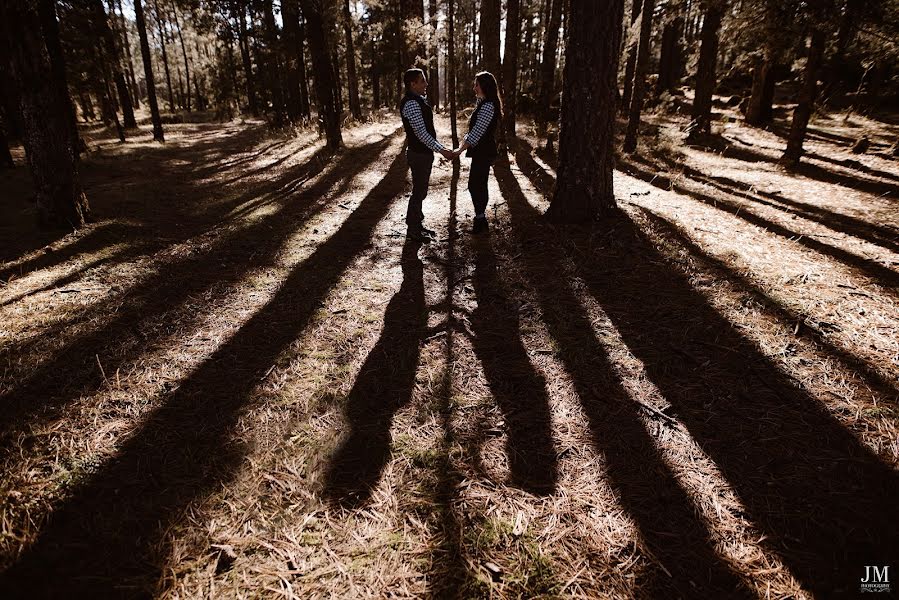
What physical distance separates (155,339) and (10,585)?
7.65 ft

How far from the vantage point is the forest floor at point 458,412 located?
6.65 feet

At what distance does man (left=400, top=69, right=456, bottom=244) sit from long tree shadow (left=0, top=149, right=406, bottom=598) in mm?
2999

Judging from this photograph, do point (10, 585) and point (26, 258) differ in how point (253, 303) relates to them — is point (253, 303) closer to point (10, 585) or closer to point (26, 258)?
point (10, 585)

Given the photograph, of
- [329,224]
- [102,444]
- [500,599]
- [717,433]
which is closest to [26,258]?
[329,224]

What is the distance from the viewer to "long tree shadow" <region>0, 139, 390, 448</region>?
9.89 ft

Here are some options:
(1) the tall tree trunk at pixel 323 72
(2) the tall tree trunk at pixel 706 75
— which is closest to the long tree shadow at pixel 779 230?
(2) the tall tree trunk at pixel 706 75

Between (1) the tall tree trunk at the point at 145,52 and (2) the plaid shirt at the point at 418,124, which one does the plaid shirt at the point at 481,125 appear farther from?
(1) the tall tree trunk at the point at 145,52

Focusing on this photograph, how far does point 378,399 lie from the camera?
314 centimetres

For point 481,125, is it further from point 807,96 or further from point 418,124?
point 807,96

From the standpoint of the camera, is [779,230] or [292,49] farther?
[292,49]

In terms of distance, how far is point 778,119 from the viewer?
1758 centimetres

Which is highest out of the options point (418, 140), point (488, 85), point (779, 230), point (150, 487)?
point (488, 85)

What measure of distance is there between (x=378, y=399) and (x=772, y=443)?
260cm

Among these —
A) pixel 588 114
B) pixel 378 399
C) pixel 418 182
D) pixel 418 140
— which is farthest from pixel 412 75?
pixel 378 399
